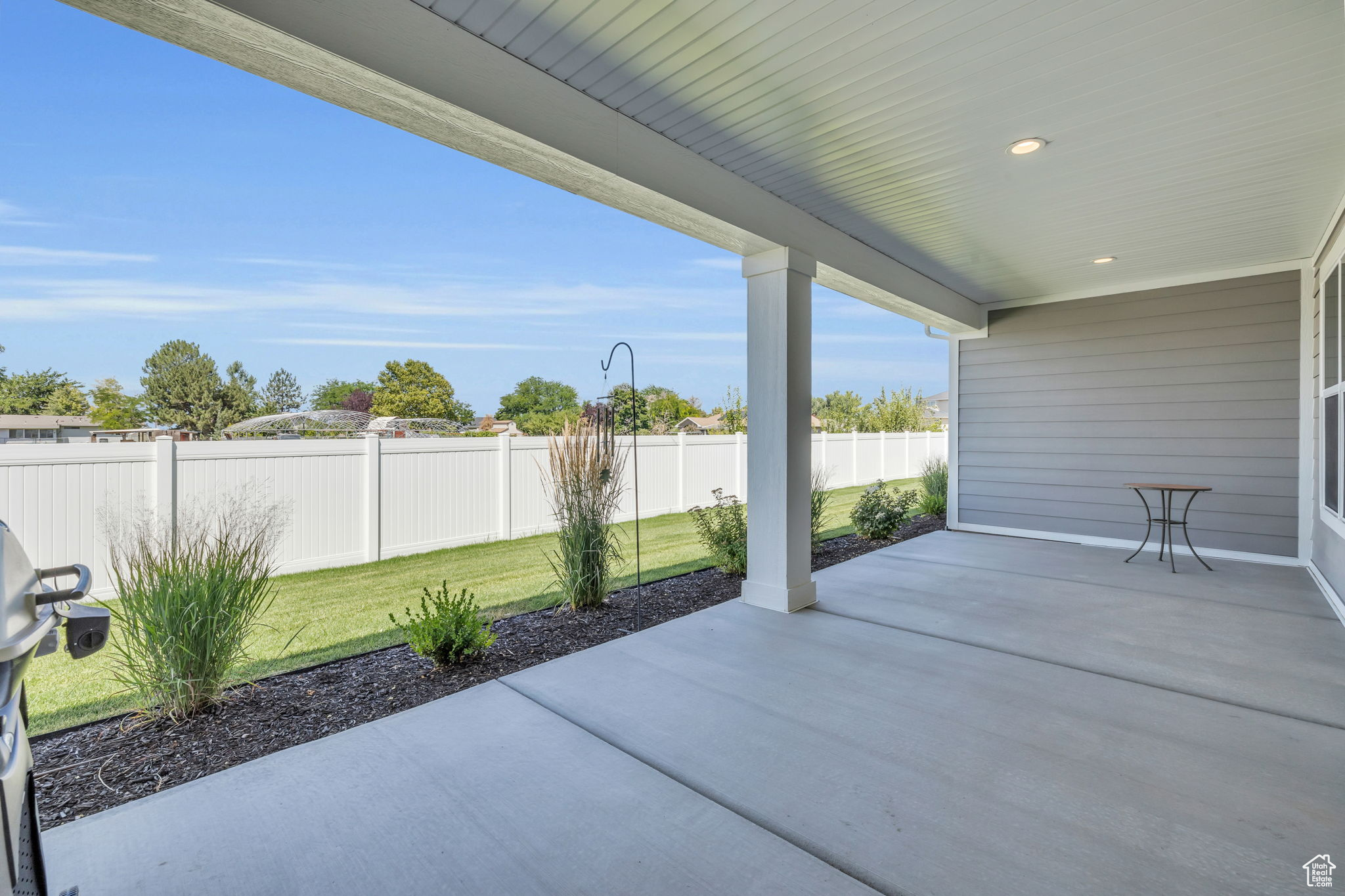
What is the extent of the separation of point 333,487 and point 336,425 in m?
11.4

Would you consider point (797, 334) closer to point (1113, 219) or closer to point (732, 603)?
point (732, 603)

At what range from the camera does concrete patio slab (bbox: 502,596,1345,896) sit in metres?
1.59

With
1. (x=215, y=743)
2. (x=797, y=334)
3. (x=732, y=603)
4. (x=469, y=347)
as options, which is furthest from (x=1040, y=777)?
(x=469, y=347)

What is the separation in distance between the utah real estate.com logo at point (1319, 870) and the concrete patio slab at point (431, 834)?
1158mm

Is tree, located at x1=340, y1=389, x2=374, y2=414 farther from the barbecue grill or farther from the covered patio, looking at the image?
the barbecue grill

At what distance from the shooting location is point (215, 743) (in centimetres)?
220

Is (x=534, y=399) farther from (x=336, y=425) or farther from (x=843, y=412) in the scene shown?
(x=843, y=412)

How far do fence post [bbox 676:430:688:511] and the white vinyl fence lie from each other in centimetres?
2

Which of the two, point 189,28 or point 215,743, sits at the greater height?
point 189,28

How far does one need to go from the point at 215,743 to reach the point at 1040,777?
9.63ft

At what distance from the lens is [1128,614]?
3.74 m

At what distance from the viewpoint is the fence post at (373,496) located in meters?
5.50

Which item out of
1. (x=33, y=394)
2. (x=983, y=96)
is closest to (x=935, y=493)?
(x=983, y=96)

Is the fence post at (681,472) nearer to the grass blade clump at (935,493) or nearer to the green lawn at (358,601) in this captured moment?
the green lawn at (358,601)
